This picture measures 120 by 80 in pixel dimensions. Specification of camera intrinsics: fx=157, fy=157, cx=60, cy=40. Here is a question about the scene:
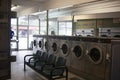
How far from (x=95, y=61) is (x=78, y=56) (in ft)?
2.85

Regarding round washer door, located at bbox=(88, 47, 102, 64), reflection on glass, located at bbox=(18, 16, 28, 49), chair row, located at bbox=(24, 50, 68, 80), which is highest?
reflection on glass, located at bbox=(18, 16, 28, 49)

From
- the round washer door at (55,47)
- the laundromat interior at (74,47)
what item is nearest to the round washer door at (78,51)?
the laundromat interior at (74,47)

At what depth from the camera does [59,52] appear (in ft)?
21.8

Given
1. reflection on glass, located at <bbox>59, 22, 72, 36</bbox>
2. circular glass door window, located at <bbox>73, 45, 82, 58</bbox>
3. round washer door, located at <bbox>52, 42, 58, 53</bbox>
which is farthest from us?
reflection on glass, located at <bbox>59, 22, 72, 36</bbox>

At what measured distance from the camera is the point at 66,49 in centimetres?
626

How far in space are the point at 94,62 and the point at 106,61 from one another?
1.57 feet

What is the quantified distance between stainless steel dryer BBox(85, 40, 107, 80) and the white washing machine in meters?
1.08

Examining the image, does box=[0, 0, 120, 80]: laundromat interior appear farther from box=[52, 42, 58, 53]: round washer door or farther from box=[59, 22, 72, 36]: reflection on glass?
box=[59, 22, 72, 36]: reflection on glass

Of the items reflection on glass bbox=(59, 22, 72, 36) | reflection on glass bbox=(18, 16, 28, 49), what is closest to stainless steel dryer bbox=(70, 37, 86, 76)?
reflection on glass bbox=(59, 22, 72, 36)

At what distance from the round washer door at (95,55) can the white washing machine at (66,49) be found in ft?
4.06

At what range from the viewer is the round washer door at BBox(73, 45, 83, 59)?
5.42 meters

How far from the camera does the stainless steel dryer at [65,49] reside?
19.9 ft

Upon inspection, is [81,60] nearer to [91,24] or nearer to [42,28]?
[91,24]

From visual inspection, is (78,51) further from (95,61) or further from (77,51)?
(95,61)
